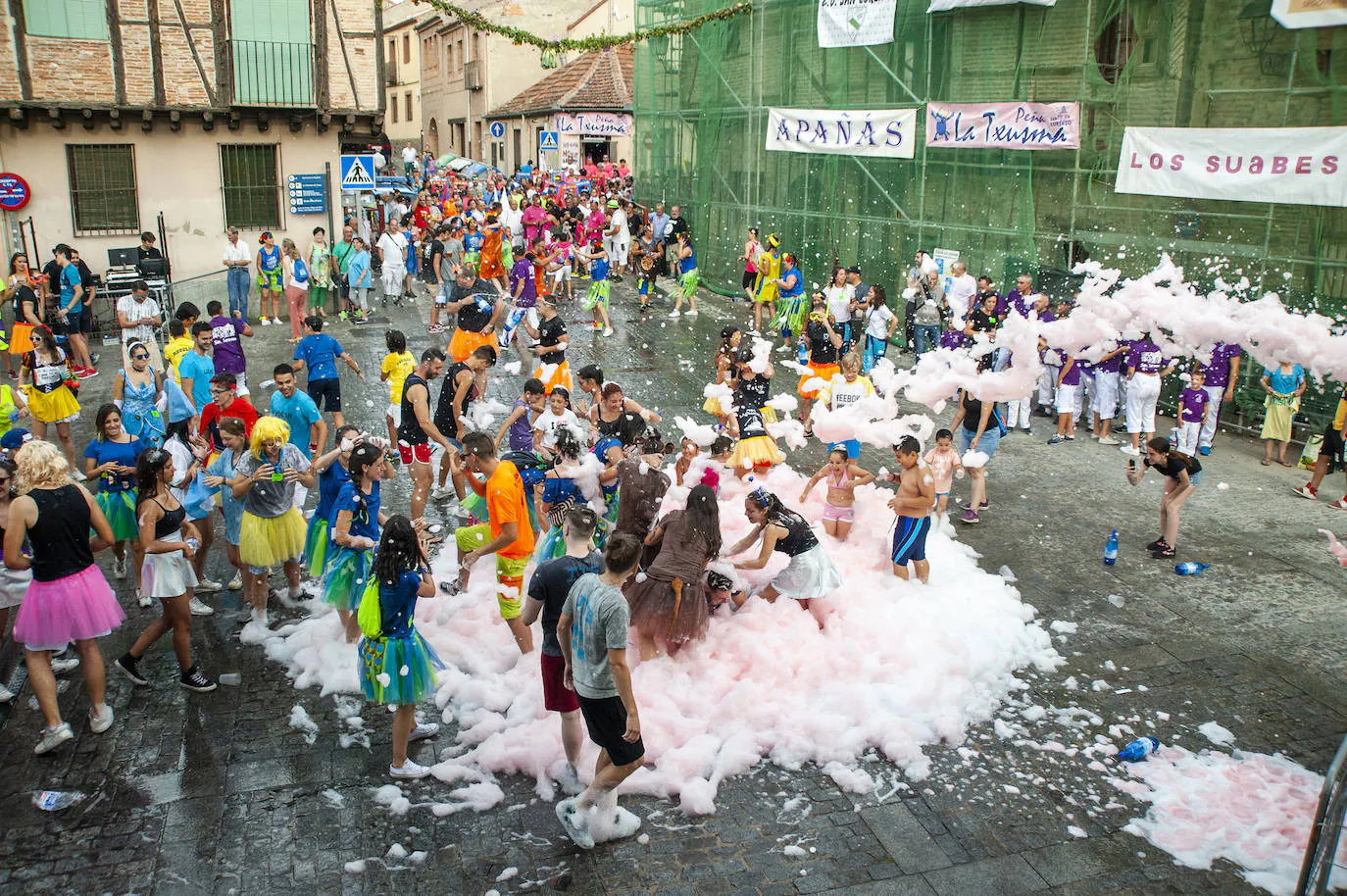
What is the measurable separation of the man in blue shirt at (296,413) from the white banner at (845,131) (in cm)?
1198

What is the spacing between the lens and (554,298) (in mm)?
20734

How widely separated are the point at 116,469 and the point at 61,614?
1.80m

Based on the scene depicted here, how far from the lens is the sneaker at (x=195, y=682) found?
6.63 meters

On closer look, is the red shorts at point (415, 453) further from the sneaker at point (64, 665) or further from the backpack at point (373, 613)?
the backpack at point (373, 613)

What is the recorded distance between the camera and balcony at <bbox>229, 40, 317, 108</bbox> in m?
19.7

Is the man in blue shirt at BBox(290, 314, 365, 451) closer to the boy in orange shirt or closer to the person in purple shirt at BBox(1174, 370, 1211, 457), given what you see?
the boy in orange shirt

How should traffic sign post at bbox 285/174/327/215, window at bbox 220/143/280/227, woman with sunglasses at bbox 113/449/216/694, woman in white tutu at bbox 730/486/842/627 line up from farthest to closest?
traffic sign post at bbox 285/174/327/215 < window at bbox 220/143/280/227 < woman in white tutu at bbox 730/486/842/627 < woman with sunglasses at bbox 113/449/216/694

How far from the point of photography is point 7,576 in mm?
6602

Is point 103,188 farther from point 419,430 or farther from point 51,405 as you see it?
point 419,430

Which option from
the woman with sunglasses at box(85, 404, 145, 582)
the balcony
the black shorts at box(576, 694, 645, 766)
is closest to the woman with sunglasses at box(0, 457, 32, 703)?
the woman with sunglasses at box(85, 404, 145, 582)

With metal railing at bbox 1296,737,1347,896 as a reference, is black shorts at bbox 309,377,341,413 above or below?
above

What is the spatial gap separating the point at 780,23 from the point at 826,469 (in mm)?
14129

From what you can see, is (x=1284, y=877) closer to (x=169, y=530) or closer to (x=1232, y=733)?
(x=1232, y=733)

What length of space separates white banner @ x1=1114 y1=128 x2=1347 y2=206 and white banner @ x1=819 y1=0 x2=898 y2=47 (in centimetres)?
508
